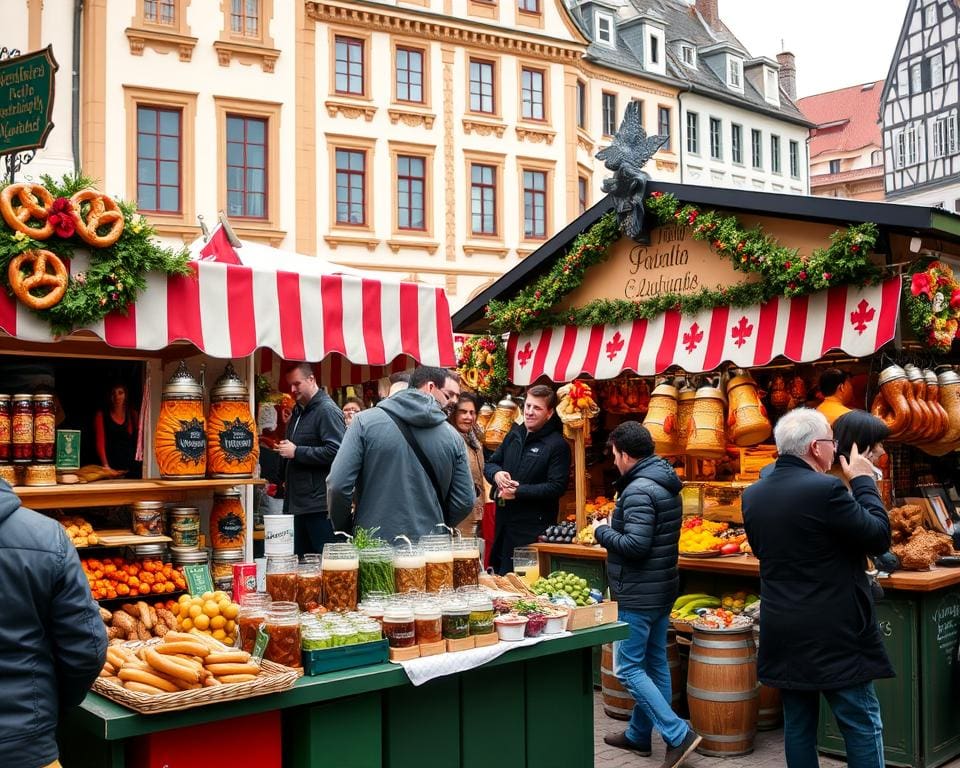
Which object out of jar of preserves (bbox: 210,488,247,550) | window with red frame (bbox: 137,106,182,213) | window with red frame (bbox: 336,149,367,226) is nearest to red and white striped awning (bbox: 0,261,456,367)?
jar of preserves (bbox: 210,488,247,550)

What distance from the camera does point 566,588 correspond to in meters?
4.74

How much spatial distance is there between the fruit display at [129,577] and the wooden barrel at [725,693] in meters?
2.87

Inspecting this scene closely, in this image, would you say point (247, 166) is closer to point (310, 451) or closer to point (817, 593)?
point (310, 451)

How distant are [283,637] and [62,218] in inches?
88.1

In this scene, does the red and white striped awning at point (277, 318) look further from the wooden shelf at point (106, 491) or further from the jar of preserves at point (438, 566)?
the jar of preserves at point (438, 566)

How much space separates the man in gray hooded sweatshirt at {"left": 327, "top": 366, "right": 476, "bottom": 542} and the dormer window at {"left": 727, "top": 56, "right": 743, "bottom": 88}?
32276 millimetres

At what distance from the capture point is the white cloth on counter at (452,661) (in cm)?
373

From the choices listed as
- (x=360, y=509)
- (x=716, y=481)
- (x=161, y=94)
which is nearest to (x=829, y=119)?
(x=161, y=94)

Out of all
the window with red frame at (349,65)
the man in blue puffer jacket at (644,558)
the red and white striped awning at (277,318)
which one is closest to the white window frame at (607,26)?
the window with red frame at (349,65)

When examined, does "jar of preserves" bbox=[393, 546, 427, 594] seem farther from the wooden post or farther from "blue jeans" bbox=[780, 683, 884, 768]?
the wooden post

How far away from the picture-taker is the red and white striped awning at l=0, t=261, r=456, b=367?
Result: 189 inches

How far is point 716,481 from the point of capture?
772 centimetres

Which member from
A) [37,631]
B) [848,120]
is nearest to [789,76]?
[848,120]

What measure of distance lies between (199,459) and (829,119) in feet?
172
